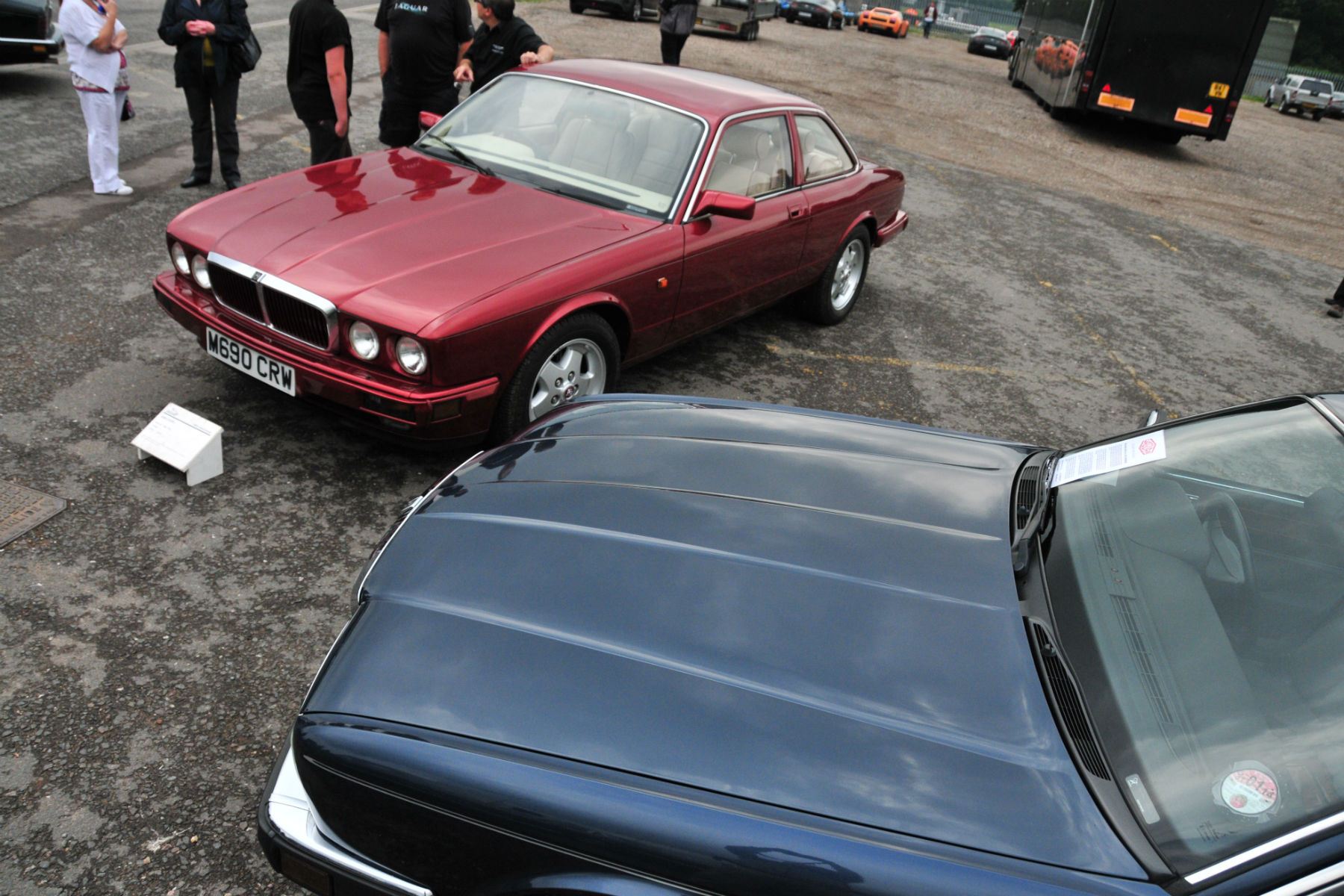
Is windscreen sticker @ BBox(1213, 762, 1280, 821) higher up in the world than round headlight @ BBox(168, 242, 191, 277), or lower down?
higher up

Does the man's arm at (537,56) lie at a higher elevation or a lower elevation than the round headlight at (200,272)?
higher

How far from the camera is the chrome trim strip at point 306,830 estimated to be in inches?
69.8

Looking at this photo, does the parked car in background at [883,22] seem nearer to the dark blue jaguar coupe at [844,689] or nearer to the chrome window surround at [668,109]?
the chrome window surround at [668,109]

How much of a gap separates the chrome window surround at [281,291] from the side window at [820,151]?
124 inches

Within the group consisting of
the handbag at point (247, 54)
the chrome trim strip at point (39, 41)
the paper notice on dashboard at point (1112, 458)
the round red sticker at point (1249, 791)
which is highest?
the handbag at point (247, 54)

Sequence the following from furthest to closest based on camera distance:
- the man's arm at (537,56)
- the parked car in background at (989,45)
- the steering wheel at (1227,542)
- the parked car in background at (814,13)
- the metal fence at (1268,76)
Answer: the metal fence at (1268,76) < the parked car in background at (989,45) < the parked car in background at (814,13) < the man's arm at (537,56) < the steering wheel at (1227,542)

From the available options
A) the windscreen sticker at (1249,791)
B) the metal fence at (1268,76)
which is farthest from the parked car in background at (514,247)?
the metal fence at (1268,76)

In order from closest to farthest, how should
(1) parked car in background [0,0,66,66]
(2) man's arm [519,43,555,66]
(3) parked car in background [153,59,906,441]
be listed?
(3) parked car in background [153,59,906,441] → (2) man's arm [519,43,555,66] → (1) parked car in background [0,0,66,66]

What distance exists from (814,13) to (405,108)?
3213 centimetres

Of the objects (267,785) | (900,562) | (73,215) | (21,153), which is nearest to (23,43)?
(21,153)

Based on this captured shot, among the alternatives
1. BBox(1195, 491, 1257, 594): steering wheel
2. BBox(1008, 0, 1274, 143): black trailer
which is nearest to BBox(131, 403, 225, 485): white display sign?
BBox(1195, 491, 1257, 594): steering wheel

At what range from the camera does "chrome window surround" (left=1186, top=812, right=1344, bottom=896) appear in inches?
57.8

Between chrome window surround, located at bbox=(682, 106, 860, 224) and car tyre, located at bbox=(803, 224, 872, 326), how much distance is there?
0.43m

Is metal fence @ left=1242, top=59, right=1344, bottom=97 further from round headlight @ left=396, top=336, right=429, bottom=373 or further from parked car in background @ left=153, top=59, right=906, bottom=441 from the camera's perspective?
round headlight @ left=396, top=336, right=429, bottom=373
